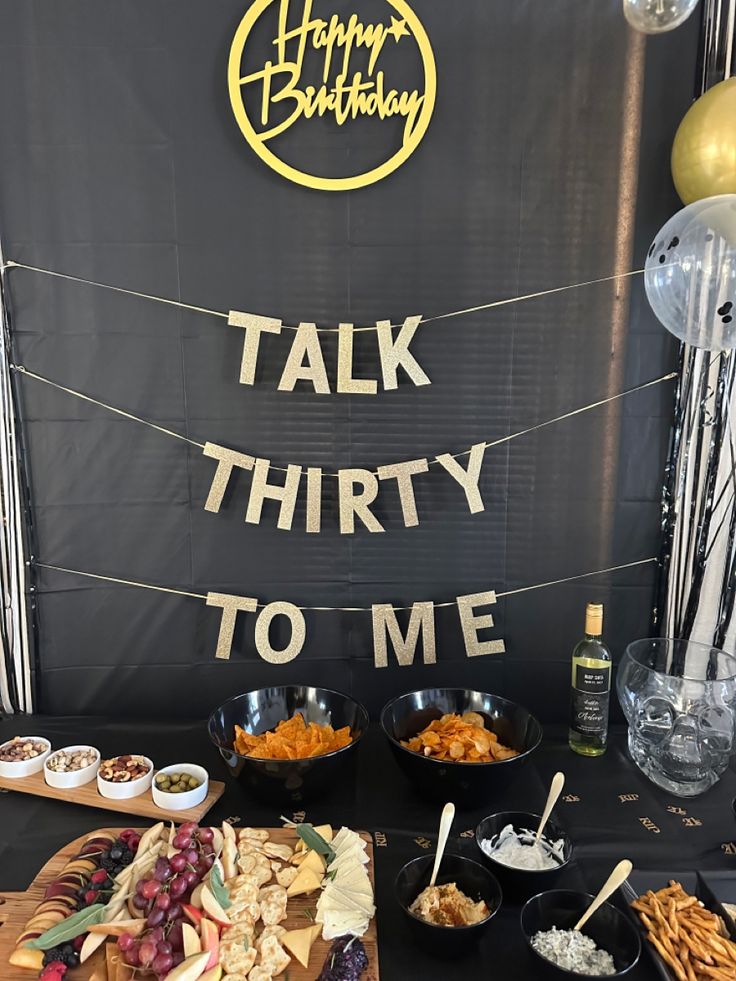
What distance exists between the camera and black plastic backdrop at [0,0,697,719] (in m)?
1.54

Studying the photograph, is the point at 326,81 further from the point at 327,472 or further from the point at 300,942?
the point at 300,942

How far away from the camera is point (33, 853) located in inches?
48.8

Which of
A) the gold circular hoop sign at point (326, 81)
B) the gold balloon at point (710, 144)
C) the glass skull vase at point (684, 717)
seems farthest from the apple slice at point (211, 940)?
the gold balloon at point (710, 144)

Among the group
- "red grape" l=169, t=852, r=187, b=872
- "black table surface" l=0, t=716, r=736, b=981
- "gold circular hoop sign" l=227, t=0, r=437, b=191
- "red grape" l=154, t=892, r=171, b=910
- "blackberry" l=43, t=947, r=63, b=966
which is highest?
"gold circular hoop sign" l=227, t=0, r=437, b=191

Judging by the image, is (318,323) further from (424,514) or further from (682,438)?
(682,438)

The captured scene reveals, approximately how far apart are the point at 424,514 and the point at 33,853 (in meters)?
0.98

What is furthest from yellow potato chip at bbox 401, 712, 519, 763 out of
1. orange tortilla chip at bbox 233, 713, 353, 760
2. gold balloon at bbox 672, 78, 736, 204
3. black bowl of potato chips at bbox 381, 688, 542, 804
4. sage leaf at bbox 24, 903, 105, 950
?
gold balloon at bbox 672, 78, 736, 204

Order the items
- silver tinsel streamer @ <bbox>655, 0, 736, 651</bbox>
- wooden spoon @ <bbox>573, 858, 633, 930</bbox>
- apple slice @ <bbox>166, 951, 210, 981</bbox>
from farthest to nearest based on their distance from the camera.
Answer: silver tinsel streamer @ <bbox>655, 0, 736, 651</bbox> < wooden spoon @ <bbox>573, 858, 633, 930</bbox> < apple slice @ <bbox>166, 951, 210, 981</bbox>

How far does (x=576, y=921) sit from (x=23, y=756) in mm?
1064

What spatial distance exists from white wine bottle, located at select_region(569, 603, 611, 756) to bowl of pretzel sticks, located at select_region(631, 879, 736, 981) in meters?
0.46

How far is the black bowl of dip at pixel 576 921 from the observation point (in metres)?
0.96

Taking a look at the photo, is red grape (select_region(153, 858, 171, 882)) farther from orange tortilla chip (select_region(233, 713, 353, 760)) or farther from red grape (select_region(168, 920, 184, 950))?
orange tortilla chip (select_region(233, 713, 353, 760))

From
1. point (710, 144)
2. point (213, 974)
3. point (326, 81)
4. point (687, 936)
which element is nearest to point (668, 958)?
point (687, 936)

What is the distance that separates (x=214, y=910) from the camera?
993 mm
